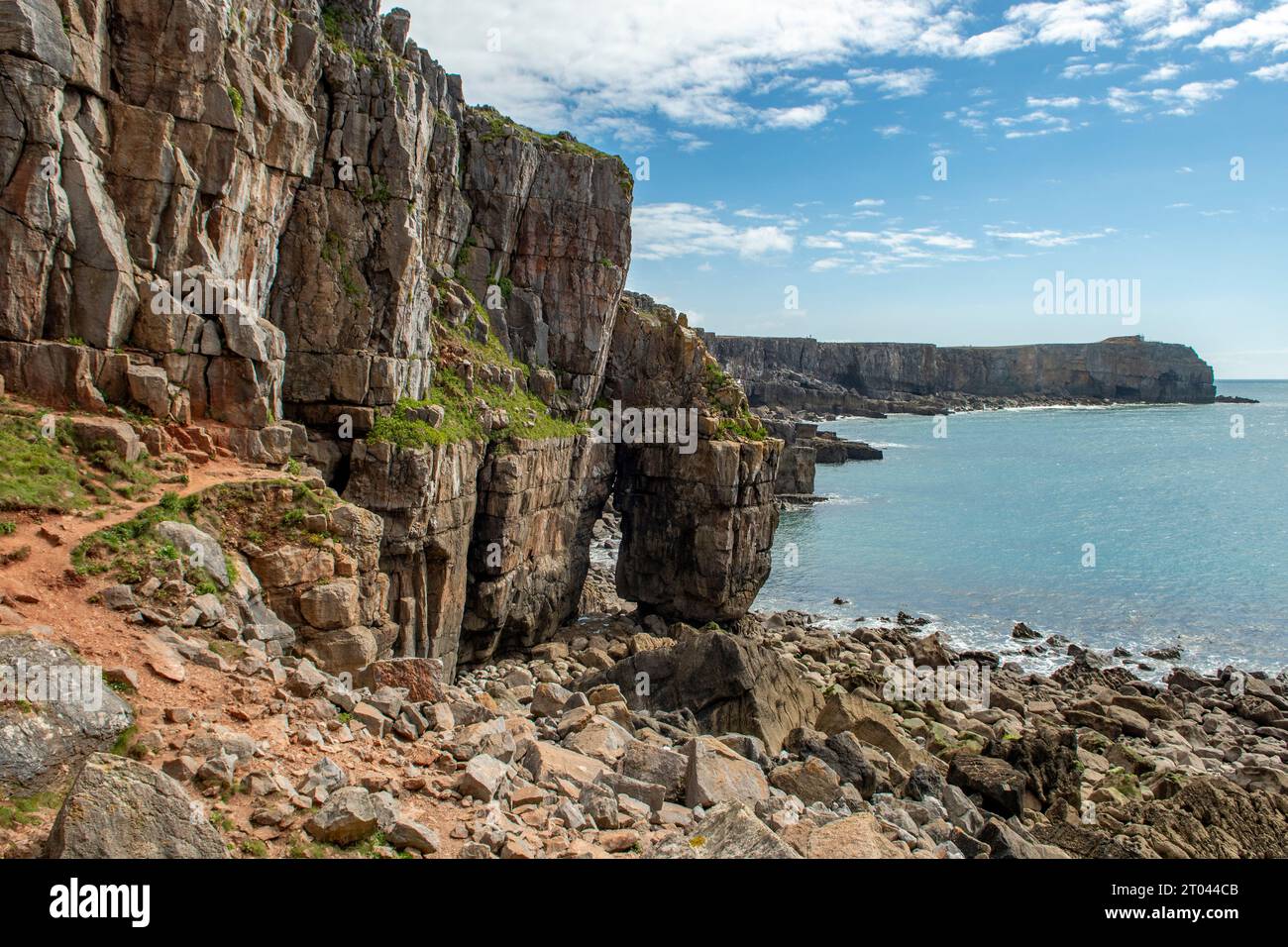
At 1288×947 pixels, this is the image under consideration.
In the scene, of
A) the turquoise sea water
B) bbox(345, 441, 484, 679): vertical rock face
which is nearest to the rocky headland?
bbox(345, 441, 484, 679): vertical rock face

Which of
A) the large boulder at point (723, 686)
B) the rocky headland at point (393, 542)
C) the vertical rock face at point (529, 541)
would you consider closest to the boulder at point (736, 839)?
the rocky headland at point (393, 542)

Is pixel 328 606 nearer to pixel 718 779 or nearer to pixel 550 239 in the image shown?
pixel 718 779

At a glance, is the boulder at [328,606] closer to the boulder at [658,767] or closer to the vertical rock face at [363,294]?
the vertical rock face at [363,294]

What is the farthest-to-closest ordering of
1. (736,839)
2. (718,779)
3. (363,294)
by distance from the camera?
(363,294)
(718,779)
(736,839)

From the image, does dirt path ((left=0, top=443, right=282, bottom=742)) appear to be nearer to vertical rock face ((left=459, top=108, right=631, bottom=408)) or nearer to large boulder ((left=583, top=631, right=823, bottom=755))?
large boulder ((left=583, top=631, right=823, bottom=755))

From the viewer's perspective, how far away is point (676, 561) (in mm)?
41812

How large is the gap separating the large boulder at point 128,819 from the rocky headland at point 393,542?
0.11 feet

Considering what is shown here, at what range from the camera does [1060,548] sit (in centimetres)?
6606

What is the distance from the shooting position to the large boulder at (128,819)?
750cm

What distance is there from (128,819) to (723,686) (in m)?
18.0

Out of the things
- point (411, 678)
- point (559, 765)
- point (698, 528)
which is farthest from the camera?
point (698, 528)

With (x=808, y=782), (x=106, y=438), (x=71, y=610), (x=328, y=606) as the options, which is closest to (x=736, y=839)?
(x=808, y=782)
